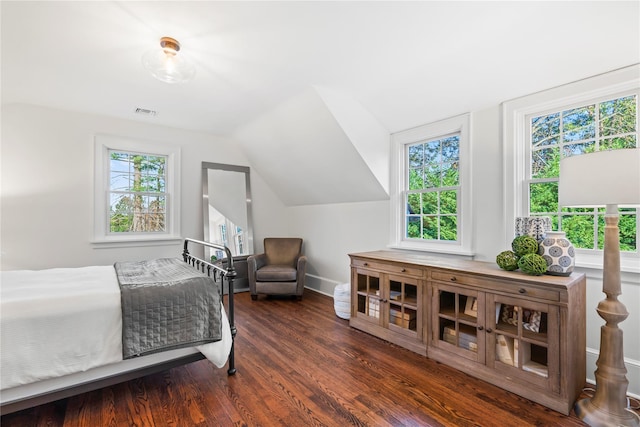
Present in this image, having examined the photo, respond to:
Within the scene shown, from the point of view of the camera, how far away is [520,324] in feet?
6.38

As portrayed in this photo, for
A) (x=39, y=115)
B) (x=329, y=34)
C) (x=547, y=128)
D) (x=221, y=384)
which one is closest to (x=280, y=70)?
(x=329, y=34)

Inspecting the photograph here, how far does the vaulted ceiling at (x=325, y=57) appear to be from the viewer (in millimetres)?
1879

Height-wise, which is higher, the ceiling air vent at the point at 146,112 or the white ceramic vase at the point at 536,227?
the ceiling air vent at the point at 146,112

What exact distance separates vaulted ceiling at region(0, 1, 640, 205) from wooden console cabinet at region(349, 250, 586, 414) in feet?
4.41

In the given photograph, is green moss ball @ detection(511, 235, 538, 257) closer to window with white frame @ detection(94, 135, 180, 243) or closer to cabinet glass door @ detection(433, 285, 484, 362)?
cabinet glass door @ detection(433, 285, 484, 362)

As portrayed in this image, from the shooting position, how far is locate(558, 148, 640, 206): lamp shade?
153cm

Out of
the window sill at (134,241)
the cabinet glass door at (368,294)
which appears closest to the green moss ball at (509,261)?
the cabinet glass door at (368,294)

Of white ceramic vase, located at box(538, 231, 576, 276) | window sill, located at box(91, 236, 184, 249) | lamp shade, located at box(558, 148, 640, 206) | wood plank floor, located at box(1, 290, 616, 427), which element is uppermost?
lamp shade, located at box(558, 148, 640, 206)

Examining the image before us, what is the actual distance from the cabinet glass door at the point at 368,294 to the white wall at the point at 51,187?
291 centimetres

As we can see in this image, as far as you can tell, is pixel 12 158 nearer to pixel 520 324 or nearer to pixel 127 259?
pixel 127 259

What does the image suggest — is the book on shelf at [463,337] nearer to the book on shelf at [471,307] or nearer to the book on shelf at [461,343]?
the book on shelf at [461,343]

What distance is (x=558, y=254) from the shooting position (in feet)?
6.42

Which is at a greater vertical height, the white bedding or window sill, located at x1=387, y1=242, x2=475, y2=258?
window sill, located at x1=387, y1=242, x2=475, y2=258

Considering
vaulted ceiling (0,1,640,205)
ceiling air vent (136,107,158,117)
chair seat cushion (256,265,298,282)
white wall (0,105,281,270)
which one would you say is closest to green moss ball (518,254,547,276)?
vaulted ceiling (0,1,640,205)
